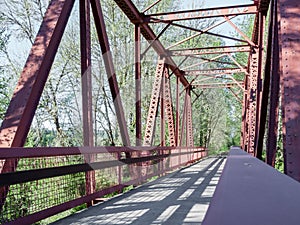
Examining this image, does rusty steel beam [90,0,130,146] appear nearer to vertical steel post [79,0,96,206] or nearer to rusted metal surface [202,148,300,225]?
vertical steel post [79,0,96,206]

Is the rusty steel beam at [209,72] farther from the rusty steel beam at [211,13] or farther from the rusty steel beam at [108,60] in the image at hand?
the rusty steel beam at [108,60]

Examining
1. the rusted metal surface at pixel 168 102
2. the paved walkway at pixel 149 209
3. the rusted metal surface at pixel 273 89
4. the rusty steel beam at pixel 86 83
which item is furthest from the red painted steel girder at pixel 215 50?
the rusted metal surface at pixel 273 89

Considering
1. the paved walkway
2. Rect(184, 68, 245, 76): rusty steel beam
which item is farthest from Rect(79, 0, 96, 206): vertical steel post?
Rect(184, 68, 245, 76): rusty steel beam

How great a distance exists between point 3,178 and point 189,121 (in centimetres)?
1622

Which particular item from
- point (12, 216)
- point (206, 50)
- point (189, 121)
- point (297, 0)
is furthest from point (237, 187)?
point (189, 121)

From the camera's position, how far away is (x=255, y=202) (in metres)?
0.67

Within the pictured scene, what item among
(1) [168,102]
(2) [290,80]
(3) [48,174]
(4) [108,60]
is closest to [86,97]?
(4) [108,60]

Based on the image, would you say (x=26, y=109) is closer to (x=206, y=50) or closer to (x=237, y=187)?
(x=237, y=187)

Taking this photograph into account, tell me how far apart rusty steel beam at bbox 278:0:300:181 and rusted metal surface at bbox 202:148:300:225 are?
118cm

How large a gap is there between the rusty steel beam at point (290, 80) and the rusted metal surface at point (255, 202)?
1182mm

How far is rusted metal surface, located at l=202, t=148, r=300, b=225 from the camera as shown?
540 millimetres

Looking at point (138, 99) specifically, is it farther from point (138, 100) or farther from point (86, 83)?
point (86, 83)

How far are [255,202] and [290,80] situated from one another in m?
1.77

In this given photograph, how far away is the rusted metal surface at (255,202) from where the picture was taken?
1.77ft
